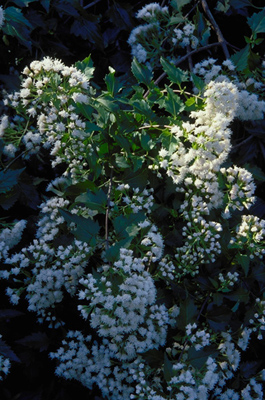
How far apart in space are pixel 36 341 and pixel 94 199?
72 centimetres

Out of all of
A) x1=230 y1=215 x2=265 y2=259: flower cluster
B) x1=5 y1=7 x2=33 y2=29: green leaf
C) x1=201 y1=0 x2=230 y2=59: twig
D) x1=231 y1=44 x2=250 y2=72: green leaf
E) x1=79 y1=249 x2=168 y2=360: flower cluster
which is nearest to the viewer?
x1=79 y1=249 x2=168 y2=360: flower cluster

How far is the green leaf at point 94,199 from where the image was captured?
1.68 metres

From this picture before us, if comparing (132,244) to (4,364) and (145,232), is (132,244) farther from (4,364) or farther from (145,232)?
(4,364)

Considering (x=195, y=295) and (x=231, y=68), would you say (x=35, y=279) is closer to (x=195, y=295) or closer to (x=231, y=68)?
(x=195, y=295)

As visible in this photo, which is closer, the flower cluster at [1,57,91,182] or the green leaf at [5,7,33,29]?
the flower cluster at [1,57,91,182]

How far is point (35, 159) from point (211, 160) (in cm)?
96

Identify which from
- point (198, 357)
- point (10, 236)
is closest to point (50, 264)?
point (10, 236)

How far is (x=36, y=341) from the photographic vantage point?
1992 millimetres

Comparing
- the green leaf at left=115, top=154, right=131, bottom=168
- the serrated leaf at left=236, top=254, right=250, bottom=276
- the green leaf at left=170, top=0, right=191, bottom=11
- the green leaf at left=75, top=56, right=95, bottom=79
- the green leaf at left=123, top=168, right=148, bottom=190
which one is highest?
the green leaf at left=170, top=0, right=191, bottom=11

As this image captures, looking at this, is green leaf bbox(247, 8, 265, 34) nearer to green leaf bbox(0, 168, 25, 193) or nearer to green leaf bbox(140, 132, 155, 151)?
green leaf bbox(140, 132, 155, 151)

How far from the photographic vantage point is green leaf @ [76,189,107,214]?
5.51 feet

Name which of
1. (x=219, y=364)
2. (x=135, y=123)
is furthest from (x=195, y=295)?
(x=135, y=123)

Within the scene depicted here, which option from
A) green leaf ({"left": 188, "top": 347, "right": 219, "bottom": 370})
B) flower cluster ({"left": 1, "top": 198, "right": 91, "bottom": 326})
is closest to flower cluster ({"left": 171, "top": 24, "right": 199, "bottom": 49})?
flower cluster ({"left": 1, "top": 198, "right": 91, "bottom": 326})

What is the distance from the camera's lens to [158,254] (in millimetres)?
1756
